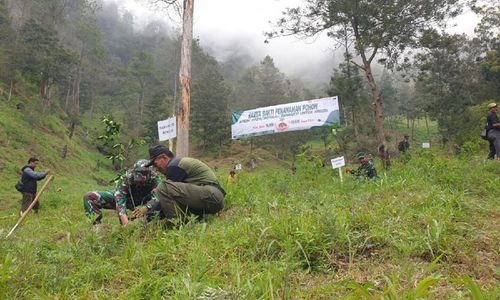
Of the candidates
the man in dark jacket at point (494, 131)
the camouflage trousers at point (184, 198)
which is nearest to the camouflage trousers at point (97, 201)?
the camouflage trousers at point (184, 198)

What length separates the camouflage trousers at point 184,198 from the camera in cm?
370

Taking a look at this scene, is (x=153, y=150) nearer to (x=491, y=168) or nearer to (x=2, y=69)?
(x=491, y=168)

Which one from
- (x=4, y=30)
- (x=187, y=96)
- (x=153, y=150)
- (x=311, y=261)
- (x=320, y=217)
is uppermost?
(x=4, y=30)

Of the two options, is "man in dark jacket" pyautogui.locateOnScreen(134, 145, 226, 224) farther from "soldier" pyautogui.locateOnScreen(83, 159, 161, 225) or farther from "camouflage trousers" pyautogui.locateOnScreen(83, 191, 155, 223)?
"camouflage trousers" pyautogui.locateOnScreen(83, 191, 155, 223)

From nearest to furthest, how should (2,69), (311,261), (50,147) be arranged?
1. (311,261)
2. (50,147)
3. (2,69)

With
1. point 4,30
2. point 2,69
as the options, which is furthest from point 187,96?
point 4,30

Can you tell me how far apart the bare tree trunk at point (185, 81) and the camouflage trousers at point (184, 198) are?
14.4 feet

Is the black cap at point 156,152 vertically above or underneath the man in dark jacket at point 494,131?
above

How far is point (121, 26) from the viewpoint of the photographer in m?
103

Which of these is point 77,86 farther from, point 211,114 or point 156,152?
point 156,152

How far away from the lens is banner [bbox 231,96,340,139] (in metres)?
11.7

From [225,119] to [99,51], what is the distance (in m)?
21.1

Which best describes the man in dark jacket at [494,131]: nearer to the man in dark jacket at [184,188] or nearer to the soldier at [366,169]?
the soldier at [366,169]

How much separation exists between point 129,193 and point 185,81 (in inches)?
177
